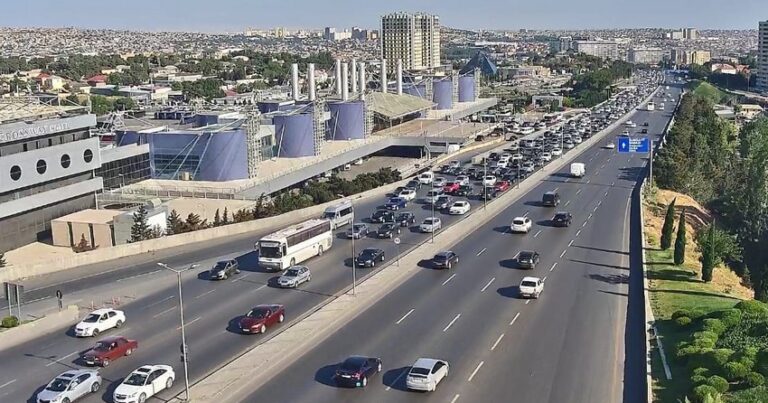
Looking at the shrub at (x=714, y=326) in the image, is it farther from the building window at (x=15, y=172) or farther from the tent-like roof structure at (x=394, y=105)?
the tent-like roof structure at (x=394, y=105)

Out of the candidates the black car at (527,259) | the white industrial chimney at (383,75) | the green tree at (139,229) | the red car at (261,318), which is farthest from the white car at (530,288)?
the white industrial chimney at (383,75)

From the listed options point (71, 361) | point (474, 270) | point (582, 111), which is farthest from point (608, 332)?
point (582, 111)

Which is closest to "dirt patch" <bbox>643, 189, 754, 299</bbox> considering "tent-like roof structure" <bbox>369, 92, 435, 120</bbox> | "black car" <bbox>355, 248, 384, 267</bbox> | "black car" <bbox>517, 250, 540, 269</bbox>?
"black car" <bbox>517, 250, 540, 269</bbox>

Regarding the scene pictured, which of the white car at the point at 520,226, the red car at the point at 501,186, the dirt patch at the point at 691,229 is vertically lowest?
the dirt patch at the point at 691,229

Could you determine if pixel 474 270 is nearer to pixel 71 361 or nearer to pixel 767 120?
pixel 71 361

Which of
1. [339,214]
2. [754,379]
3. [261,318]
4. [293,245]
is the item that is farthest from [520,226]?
[754,379]
